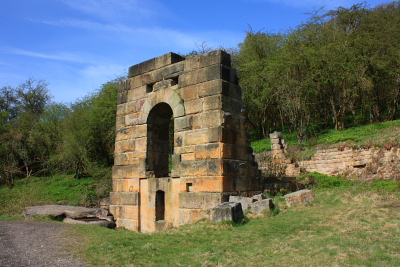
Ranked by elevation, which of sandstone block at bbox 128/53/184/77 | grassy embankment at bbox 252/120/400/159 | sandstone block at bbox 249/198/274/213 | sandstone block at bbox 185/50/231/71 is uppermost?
sandstone block at bbox 128/53/184/77

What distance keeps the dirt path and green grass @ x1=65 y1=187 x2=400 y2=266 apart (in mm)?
350

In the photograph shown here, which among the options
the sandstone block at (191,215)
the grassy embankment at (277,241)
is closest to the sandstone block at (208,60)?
the sandstone block at (191,215)

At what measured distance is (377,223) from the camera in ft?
18.2

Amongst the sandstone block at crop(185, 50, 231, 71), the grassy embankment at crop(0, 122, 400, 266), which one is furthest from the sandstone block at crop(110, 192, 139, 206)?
the sandstone block at crop(185, 50, 231, 71)

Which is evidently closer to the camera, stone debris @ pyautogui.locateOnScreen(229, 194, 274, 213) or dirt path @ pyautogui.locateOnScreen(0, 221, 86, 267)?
dirt path @ pyautogui.locateOnScreen(0, 221, 86, 267)

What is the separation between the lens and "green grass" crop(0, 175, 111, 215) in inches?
601

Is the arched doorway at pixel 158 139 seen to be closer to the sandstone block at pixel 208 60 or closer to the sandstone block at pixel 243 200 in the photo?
the sandstone block at pixel 208 60

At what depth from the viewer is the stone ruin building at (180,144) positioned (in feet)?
24.1

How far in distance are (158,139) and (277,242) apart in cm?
506

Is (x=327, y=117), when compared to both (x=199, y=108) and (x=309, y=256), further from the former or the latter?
(x=309, y=256)

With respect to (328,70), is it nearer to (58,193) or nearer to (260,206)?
(260,206)

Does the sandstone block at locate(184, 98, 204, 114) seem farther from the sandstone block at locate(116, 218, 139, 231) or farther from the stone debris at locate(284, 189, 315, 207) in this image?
the sandstone block at locate(116, 218, 139, 231)

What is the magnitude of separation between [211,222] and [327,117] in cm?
1838

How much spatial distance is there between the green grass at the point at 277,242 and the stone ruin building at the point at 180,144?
104 centimetres
